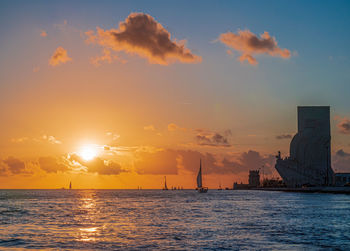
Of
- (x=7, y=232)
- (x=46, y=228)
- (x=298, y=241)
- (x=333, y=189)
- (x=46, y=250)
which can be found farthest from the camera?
(x=333, y=189)

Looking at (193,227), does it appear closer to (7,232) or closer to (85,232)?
(85,232)

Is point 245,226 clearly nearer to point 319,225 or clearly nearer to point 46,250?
point 319,225

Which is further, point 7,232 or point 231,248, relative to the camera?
point 7,232

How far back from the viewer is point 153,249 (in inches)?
1166

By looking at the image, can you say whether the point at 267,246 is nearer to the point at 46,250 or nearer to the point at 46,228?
the point at 46,250

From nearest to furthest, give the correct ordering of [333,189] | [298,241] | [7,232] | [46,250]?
[46,250]
[298,241]
[7,232]
[333,189]

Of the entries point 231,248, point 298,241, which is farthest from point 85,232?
point 298,241

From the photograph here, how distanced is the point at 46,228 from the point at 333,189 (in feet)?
514

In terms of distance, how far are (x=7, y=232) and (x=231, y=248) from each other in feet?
67.3

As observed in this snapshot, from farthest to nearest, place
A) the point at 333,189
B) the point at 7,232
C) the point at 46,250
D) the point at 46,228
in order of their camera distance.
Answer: the point at 333,189
the point at 46,228
the point at 7,232
the point at 46,250

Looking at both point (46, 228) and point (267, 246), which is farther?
point (46, 228)

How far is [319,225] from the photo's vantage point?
4572cm

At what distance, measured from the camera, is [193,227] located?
1719 inches

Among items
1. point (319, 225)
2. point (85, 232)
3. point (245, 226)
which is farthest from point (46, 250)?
point (319, 225)
